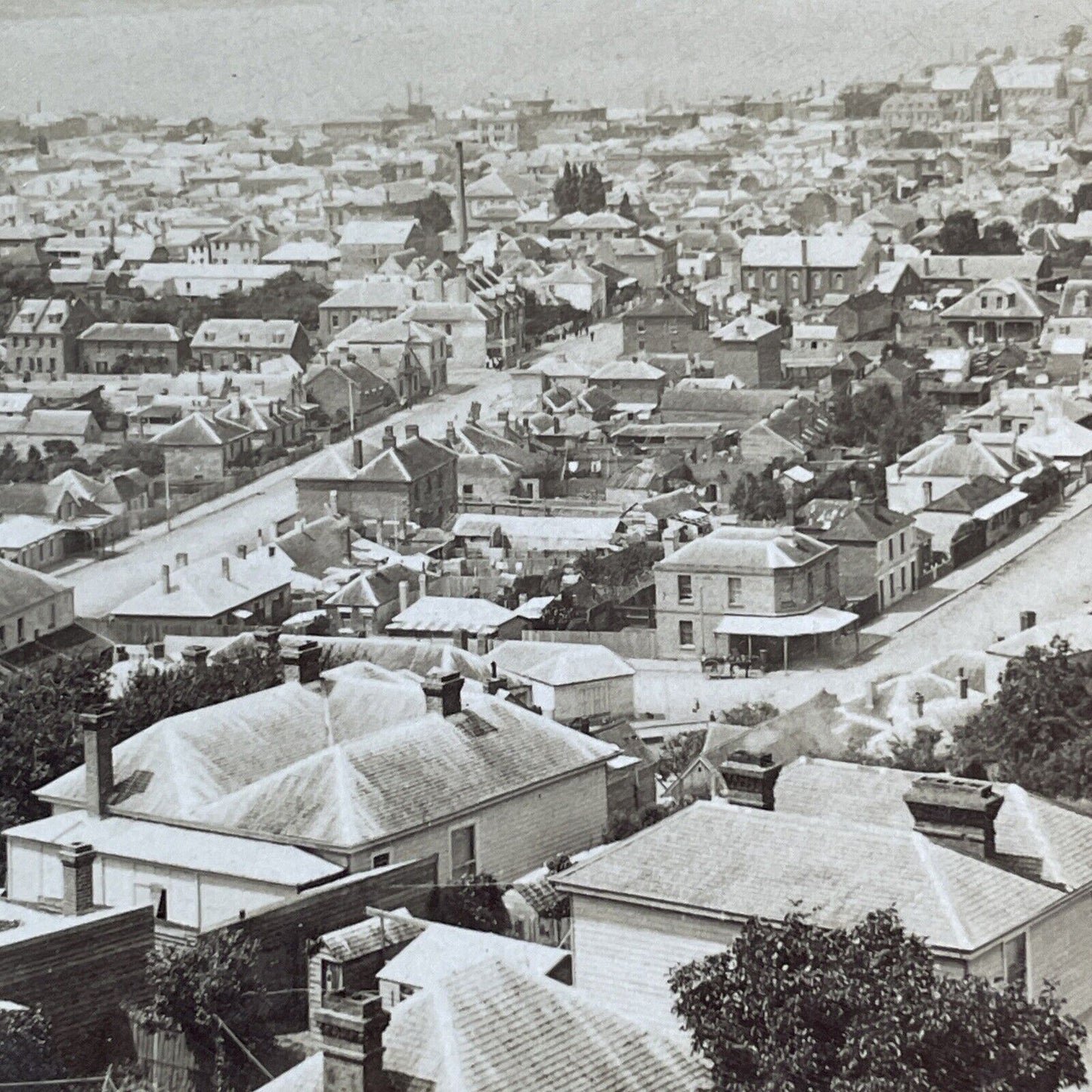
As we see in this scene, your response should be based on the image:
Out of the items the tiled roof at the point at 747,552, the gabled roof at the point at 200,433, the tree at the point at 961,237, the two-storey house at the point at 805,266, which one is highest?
the tree at the point at 961,237

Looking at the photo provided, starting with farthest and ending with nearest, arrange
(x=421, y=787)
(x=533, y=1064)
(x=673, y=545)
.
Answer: (x=673, y=545), (x=421, y=787), (x=533, y=1064)

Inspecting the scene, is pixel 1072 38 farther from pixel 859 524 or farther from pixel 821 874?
pixel 821 874

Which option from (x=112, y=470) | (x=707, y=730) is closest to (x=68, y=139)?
(x=112, y=470)

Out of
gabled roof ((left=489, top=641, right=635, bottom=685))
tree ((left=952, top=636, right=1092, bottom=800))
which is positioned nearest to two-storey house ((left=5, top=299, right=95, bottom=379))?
gabled roof ((left=489, top=641, right=635, bottom=685))

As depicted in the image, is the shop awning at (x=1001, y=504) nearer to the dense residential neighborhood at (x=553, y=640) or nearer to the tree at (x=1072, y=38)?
the dense residential neighborhood at (x=553, y=640)

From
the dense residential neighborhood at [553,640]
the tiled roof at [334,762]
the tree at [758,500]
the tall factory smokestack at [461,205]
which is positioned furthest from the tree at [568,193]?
the tiled roof at [334,762]

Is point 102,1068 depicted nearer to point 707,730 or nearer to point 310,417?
point 707,730
